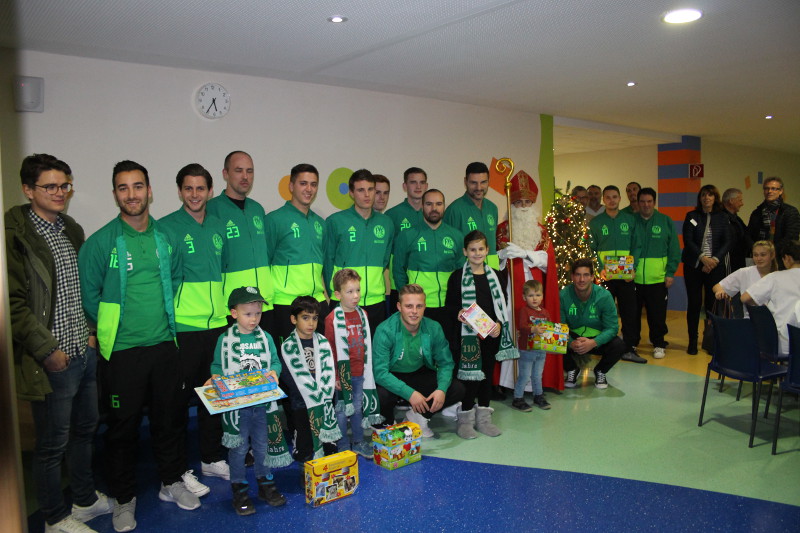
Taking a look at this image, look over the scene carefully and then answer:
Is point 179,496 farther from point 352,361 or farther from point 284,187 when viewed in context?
point 284,187

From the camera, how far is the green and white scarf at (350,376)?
3895mm

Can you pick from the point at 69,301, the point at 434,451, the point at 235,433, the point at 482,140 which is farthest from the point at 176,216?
the point at 482,140

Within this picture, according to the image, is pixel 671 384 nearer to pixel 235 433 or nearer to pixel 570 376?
pixel 570 376

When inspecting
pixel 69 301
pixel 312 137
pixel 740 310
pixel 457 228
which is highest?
pixel 312 137

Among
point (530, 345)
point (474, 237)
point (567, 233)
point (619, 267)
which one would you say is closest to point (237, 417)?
point (474, 237)

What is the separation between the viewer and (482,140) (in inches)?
280

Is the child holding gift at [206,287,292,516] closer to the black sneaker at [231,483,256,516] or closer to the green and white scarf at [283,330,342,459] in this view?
the black sneaker at [231,483,256,516]

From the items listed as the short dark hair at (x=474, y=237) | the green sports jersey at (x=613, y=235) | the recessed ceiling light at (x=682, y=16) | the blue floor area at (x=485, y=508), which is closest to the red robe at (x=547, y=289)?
the short dark hair at (x=474, y=237)

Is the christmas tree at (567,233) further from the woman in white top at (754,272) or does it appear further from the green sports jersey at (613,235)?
the woman in white top at (754,272)

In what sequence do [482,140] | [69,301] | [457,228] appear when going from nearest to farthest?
1. [69,301]
2. [457,228]
3. [482,140]

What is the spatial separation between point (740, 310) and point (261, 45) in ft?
14.5

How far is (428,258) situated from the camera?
15.3 ft

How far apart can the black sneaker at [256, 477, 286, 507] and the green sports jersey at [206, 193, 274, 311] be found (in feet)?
3.58

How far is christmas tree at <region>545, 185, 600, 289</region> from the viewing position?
582cm
